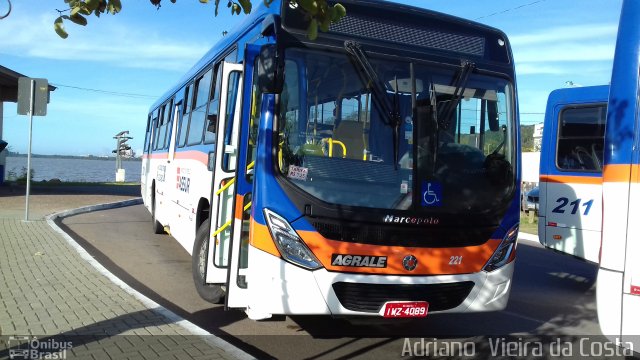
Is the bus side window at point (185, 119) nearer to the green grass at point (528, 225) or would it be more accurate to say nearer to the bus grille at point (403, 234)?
the bus grille at point (403, 234)

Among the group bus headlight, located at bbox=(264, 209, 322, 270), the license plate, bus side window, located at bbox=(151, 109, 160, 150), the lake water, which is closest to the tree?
bus headlight, located at bbox=(264, 209, 322, 270)

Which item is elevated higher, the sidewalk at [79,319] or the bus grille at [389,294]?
the bus grille at [389,294]

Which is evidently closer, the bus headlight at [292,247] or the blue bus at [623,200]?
the blue bus at [623,200]

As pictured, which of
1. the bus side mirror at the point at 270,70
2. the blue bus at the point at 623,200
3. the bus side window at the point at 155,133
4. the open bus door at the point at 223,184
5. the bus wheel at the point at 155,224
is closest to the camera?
the blue bus at the point at 623,200

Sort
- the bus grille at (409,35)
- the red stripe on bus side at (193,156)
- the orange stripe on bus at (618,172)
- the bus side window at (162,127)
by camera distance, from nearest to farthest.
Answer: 1. the orange stripe on bus at (618,172)
2. the bus grille at (409,35)
3. the red stripe on bus side at (193,156)
4. the bus side window at (162,127)

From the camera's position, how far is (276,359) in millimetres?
5340

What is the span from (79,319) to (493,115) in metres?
4.72

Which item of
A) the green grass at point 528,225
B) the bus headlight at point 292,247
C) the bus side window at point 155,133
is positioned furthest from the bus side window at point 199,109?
the green grass at point 528,225

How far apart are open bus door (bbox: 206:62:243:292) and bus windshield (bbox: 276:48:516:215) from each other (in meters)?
0.90

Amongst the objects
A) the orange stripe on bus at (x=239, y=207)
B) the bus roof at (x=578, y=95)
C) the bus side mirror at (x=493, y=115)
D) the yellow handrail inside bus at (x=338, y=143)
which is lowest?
the orange stripe on bus at (x=239, y=207)

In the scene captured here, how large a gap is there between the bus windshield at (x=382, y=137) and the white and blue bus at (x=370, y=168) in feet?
0.04

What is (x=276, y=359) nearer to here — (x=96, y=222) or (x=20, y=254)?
(x=20, y=254)

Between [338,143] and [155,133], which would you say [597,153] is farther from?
[155,133]

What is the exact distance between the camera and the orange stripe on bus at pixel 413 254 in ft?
15.8
